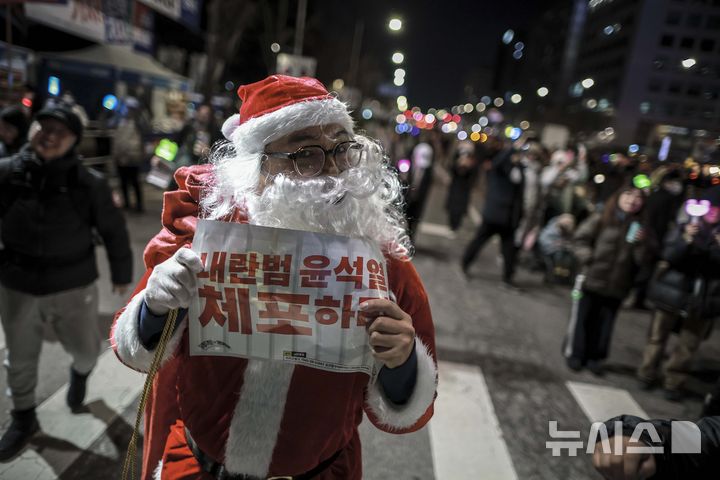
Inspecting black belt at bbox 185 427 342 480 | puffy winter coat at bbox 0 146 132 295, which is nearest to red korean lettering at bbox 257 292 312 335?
black belt at bbox 185 427 342 480

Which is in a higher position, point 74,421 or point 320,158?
point 320,158

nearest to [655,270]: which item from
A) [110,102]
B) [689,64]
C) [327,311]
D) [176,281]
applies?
[689,64]

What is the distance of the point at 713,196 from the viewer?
4.04 metres

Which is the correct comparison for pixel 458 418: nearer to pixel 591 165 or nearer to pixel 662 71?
pixel 591 165

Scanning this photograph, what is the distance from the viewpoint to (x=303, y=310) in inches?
50.8

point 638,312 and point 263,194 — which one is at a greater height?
point 263,194

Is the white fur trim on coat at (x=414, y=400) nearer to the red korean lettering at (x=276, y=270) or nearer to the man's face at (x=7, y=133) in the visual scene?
the red korean lettering at (x=276, y=270)

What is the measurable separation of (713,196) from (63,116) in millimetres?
5006

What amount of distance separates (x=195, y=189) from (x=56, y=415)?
2.58 metres

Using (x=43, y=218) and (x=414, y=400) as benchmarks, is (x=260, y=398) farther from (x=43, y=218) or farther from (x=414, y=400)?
(x=43, y=218)

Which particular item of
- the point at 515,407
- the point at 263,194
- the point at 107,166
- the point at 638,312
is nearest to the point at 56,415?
the point at 263,194

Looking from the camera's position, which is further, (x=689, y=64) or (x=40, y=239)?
(x=689, y=64)

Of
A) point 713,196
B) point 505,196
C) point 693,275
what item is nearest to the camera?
point 713,196

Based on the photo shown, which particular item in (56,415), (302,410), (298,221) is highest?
(298,221)
